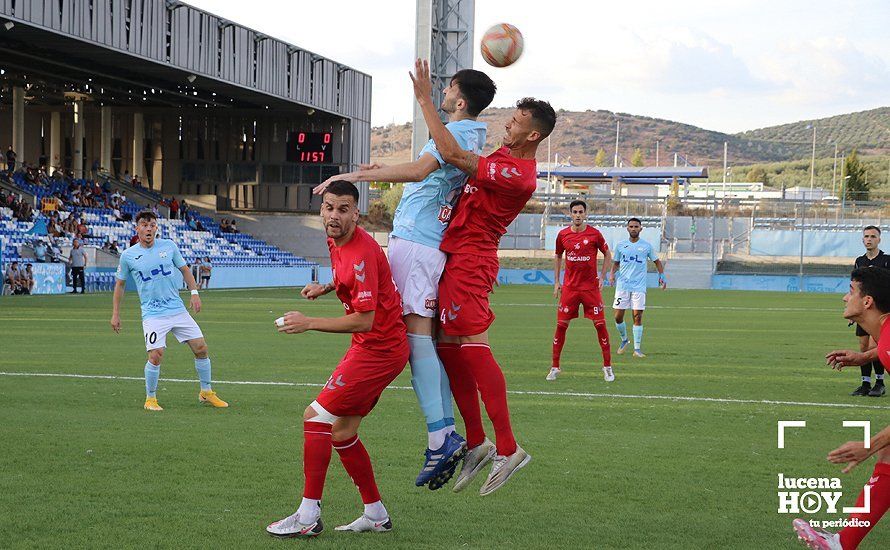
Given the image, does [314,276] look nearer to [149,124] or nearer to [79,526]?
[149,124]

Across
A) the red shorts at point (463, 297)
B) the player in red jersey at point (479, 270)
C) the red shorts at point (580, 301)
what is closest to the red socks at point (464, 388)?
the player in red jersey at point (479, 270)

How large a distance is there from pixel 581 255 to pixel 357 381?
915 cm

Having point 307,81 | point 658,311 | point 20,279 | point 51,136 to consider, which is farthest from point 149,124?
point 658,311

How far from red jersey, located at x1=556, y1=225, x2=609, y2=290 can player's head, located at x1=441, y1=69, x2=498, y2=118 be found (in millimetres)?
7825

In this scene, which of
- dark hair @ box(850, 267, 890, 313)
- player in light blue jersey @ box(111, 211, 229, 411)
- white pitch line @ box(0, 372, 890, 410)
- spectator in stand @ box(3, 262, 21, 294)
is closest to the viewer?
dark hair @ box(850, 267, 890, 313)

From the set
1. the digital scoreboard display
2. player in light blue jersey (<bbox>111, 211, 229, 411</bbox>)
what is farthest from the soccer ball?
the digital scoreboard display

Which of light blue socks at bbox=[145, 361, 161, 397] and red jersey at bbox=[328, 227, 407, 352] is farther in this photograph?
light blue socks at bbox=[145, 361, 161, 397]

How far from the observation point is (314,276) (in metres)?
50.4

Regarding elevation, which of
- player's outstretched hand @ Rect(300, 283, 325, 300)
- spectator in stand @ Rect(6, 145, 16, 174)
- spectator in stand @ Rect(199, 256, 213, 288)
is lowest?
spectator in stand @ Rect(199, 256, 213, 288)

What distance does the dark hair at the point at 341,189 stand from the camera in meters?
5.72

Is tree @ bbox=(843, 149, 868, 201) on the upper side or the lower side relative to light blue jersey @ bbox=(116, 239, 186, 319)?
upper

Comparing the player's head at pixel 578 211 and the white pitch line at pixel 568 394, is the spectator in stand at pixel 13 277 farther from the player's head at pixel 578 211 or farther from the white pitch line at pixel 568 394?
the player's head at pixel 578 211

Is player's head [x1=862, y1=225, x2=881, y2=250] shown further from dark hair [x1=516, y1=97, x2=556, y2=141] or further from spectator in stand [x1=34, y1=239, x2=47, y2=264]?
spectator in stand [x1=34, y1=239, x2=47, y2=264]

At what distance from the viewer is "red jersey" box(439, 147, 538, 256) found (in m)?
6.43
